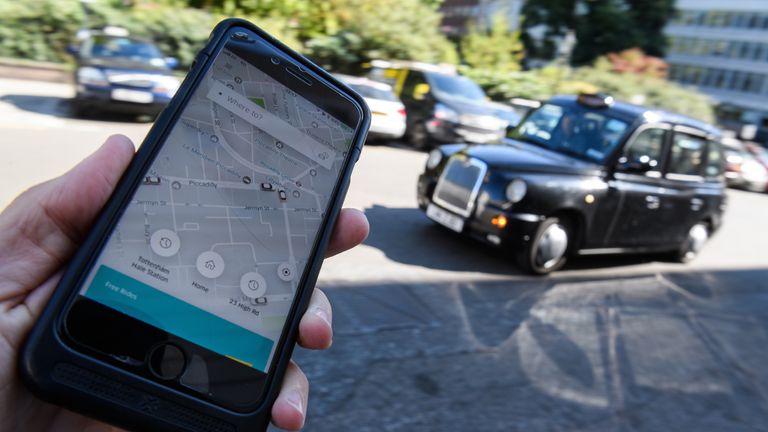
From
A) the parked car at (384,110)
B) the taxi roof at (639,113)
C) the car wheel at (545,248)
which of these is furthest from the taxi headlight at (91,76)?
the car wheel at (545,248)

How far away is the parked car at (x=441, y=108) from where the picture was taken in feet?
46.1

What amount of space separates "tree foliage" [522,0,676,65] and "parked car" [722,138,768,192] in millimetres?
36658

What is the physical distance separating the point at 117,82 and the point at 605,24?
51.1 meters

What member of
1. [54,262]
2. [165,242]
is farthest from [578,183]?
[54,262]

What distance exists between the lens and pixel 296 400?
1.70 m

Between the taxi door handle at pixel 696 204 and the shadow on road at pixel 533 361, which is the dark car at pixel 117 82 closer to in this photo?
the shadow on road at pixel 533 361

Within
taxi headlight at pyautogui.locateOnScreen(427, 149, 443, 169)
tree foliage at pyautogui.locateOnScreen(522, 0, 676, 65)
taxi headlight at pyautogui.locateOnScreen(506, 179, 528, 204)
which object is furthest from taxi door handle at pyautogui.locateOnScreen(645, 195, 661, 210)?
tree foliage at pyautogui.locateOnScreen(522, 0, 676, 65)

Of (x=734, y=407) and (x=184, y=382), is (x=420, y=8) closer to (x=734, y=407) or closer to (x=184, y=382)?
(x=734, y=407)

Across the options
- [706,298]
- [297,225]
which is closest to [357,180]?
[706,298]

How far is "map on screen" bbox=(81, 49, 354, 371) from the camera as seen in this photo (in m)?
1.66

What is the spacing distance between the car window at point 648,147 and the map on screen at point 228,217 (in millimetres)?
5637

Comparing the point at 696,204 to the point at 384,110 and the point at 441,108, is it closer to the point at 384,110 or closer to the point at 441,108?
the point at 441,108

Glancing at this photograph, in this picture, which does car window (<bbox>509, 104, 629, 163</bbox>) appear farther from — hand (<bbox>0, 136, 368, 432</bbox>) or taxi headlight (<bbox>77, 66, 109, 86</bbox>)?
taxi headlight (<bbox>77, 66, 109, 86</bbox>)

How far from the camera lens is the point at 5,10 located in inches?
688
